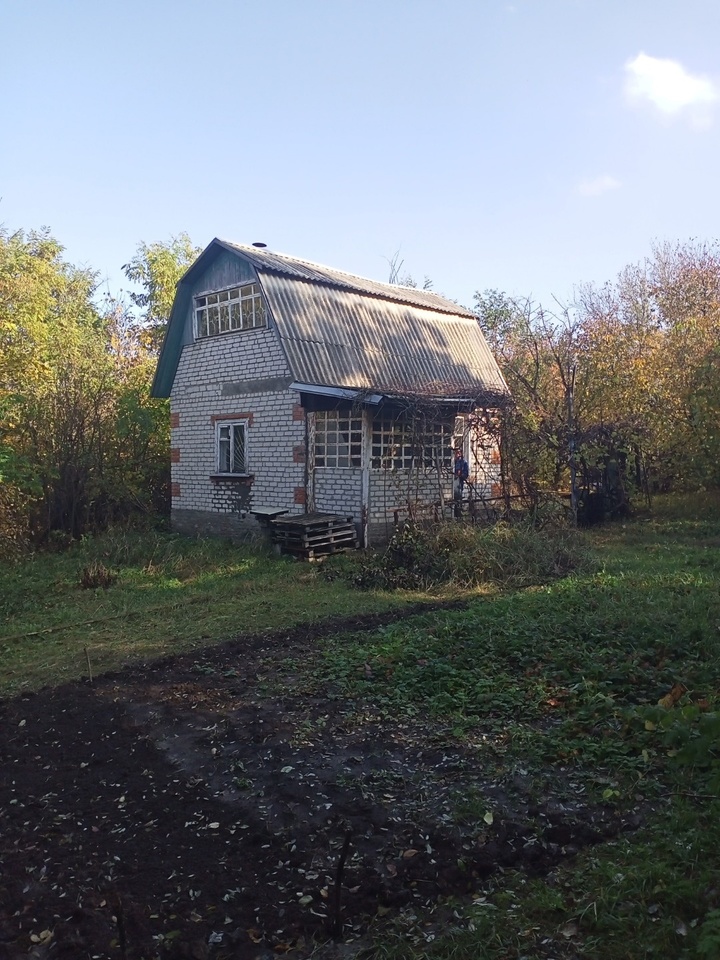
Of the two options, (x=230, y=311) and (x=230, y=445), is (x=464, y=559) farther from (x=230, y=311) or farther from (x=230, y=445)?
(x=230, y=311)

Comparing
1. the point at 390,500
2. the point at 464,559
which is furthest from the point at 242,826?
the point at 390,500

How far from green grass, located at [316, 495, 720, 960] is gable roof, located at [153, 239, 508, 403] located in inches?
253

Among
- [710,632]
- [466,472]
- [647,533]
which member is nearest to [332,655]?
[710,632]

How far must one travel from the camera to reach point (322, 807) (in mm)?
→ 4152

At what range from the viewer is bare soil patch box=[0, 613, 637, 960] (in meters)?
3.19

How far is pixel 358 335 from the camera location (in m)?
15.8

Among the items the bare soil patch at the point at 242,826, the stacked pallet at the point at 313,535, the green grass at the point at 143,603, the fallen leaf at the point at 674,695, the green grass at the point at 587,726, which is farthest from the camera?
the stacked pallet at the point at 313,535

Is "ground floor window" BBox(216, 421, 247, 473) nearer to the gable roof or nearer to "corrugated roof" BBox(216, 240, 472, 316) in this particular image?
the gable roof

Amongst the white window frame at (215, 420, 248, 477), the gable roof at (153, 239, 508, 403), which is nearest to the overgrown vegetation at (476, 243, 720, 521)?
the gable roof at (153, 239, 508, 403)

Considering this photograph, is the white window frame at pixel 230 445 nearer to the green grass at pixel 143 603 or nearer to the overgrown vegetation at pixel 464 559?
the green grass at pixel 143 603

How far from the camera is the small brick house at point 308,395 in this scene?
13883 mm

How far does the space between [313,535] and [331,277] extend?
6.99 m

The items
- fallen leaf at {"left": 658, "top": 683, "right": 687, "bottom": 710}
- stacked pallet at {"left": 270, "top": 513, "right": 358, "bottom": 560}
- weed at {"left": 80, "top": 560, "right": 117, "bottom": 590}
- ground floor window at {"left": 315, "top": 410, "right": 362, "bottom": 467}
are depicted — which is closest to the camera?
fallen leaf at {"left": 658, "top": 683, "right": 687, "bottom": 710}

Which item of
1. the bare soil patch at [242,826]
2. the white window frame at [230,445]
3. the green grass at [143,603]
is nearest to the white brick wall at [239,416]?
the white window frame at [230,445]
